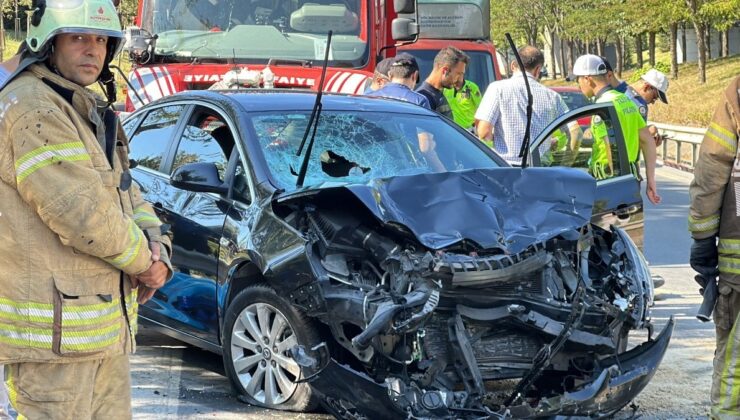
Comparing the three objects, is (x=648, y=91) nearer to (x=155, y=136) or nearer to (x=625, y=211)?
(x=625, y=211)

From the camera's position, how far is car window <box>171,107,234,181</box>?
6.45 metres

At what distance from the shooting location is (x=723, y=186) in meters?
4.96

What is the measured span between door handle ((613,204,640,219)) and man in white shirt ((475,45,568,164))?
4.81 ft

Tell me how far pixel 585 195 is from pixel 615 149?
2041 mm

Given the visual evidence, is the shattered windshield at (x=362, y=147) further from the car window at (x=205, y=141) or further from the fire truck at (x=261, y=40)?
the fire truck at (x=261, y=40)

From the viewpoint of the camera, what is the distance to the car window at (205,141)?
6453 millimetres

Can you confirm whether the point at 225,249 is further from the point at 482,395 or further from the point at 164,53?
the point at 164,53

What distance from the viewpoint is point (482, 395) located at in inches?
196

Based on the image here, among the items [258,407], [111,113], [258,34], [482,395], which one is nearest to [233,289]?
[258,407]

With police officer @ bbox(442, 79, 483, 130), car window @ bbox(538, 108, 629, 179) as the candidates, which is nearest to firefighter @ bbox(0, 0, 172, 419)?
car window @ bbox(538, 108, 629, 179)

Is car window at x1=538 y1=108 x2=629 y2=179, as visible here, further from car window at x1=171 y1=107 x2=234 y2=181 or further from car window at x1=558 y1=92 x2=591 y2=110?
car window at x1=558 y1=92 x2=591 y2=110

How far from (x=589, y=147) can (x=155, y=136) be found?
2.97 metres

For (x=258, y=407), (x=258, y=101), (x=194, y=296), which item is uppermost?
(x=258, y=101)

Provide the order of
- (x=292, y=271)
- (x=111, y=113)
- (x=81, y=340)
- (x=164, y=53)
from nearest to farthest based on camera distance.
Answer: (x=81, y=340)
(x=111, y=113)
(x=292, y=271)
(x=164, y=53)
